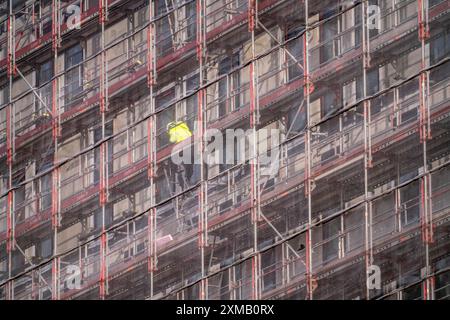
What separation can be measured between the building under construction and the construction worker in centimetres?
4

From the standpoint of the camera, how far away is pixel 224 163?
41094 millimetres

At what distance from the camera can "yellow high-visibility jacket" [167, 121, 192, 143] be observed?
41469 millimetres

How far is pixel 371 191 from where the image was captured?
39.7m

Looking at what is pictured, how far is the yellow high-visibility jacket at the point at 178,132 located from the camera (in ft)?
136

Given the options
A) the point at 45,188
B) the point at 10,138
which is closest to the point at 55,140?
the point at 45,188

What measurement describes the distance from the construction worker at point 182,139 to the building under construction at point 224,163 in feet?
0.12

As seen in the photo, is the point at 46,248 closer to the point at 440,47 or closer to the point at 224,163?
the point at 224,163

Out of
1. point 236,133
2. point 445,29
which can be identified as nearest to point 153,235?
point 236,133

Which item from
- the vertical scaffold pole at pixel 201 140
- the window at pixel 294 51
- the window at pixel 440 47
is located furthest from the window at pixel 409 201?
the vertical scaffold pole at pixel 201 140

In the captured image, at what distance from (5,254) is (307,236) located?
482 cm
